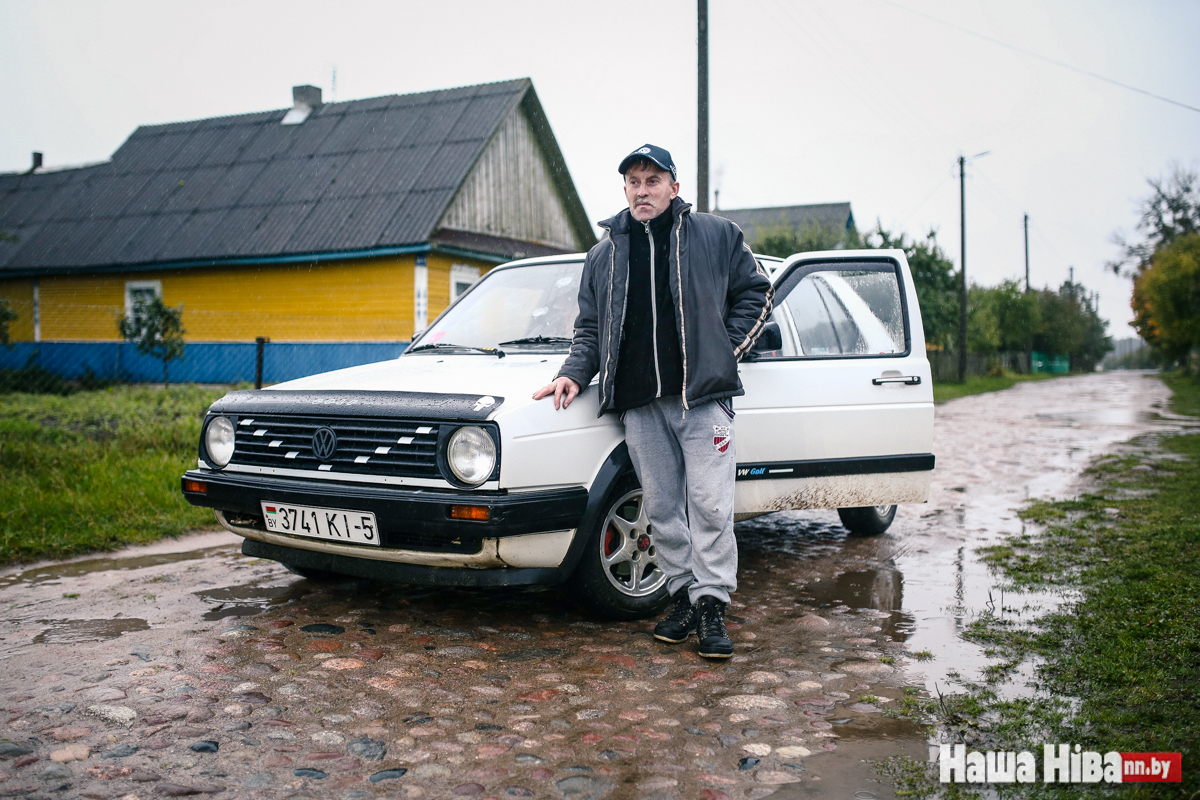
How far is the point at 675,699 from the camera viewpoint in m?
3.32

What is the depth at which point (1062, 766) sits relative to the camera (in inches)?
106

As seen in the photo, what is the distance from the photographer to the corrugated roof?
18828 millimetres

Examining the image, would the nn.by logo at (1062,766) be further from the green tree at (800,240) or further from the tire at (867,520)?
the green tree at (800,240)

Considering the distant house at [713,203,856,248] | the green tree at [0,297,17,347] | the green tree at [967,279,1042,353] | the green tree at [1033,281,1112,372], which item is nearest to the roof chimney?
the green tree at [0,297,17,347]

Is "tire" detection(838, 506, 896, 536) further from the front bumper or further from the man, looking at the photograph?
the front bumper

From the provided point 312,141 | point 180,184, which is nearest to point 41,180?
point 180,184

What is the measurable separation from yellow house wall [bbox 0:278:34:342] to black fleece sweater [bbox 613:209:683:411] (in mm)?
22508

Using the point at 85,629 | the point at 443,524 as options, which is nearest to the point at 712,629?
the point at 443,524

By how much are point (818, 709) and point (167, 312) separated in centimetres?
1740

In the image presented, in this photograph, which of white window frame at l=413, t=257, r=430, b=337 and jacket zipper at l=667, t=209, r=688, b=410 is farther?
white window frame at l=413, t=257, r=430, b=337

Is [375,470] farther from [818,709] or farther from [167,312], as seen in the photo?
[167,312]

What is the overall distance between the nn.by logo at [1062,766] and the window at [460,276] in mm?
16474

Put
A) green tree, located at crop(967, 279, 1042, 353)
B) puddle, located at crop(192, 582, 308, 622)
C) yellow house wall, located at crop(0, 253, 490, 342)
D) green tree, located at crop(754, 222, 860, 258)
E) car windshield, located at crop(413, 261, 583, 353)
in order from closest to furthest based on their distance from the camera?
puddle, located at crop(192, 582, 308, 622) < car windshield, located at crop(413, 261, 583, 353) < yellow house wall, located at crop(0, 253, 490, 342) < green tree, located at crop(754, 222, 860, 258) < green tree, located at crop(967, 279, 1042, 353)

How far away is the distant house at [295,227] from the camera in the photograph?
725 inches
